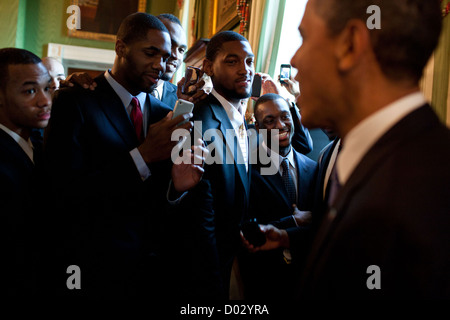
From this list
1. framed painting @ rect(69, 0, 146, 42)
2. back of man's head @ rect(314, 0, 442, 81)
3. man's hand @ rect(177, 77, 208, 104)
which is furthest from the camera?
framed painting @ rect(69, 0, 146, 42)

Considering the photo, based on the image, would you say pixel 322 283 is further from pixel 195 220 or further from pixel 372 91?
pixel 195 220

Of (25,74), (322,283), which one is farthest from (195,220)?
(322,283)

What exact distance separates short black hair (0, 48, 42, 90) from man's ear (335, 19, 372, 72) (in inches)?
57.1

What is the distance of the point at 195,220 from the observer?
171 cm

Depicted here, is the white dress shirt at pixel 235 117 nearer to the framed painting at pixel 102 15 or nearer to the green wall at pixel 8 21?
the green wall at pixel 8 21

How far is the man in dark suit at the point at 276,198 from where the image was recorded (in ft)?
5.81

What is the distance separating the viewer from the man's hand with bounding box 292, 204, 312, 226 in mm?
1735

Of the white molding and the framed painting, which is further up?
the framed painting

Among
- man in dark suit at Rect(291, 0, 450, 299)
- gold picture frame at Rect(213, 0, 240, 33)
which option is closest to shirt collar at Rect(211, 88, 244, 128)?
man in dark suit at Rect(291, 0, 450, 299)

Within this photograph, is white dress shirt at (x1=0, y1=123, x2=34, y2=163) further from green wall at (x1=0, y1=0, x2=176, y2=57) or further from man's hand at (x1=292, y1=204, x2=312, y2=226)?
green wall at (x1=0, y1=0, x2=176, y2=57)

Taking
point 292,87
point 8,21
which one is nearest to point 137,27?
point 292,87

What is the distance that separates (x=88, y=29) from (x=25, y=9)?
1.43 m

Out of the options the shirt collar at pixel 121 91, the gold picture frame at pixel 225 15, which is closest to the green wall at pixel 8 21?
the gold picture frame at pixel 225 15

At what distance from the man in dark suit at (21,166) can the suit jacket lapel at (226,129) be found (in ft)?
2.66
